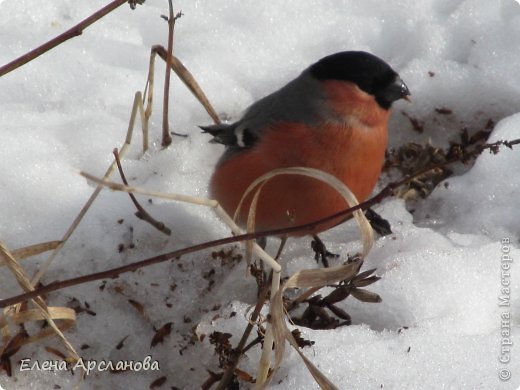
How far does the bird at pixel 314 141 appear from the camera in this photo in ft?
9.87

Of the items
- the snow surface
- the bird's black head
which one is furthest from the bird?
the snow surface

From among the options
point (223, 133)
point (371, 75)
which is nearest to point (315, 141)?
point (371, 75)

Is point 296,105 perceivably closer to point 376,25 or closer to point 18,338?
point 376,25

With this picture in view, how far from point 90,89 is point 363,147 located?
122 centimetres

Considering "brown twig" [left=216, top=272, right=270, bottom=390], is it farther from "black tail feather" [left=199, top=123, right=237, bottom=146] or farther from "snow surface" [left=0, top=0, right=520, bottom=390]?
"black tail feather" [left=199, top=123, right=237, bottom=146]

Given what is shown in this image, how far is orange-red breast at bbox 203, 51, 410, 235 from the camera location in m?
3.01

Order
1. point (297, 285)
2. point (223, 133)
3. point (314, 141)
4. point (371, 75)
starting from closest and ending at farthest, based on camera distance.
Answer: point (297, 285), point (314, 141), point (371, 75), point (223, 133)

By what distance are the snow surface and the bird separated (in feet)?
0.69

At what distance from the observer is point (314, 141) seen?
3.03 meters

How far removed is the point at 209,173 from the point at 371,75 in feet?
2.50

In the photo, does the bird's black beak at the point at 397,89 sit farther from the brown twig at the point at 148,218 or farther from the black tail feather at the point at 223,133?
the brown twig at the point at 148,218

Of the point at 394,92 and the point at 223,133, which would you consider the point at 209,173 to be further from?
the point at 394,92

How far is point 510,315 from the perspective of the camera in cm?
277

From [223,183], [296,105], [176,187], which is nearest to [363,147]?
[296,105]
